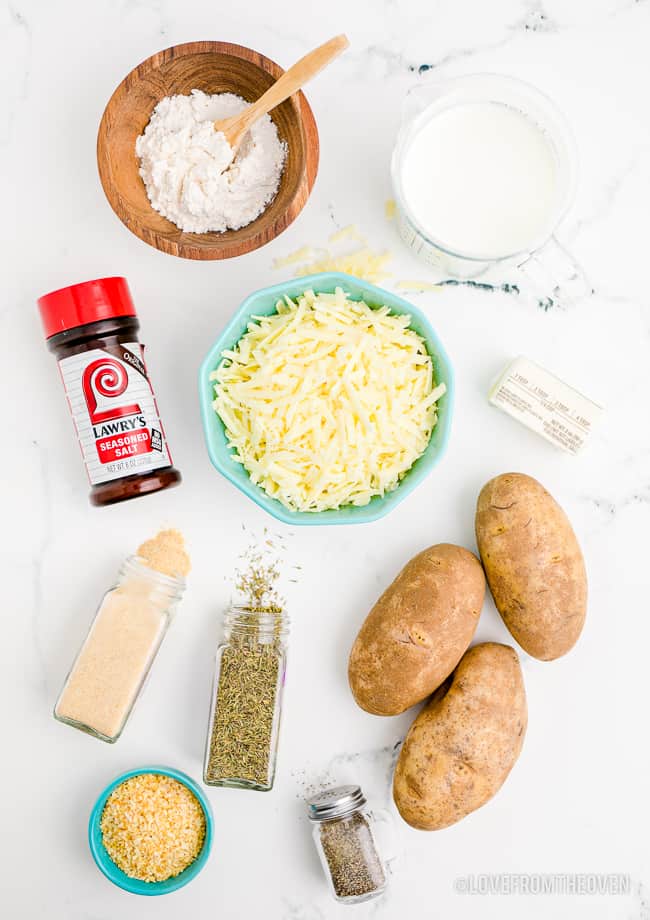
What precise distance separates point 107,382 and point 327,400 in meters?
0.34

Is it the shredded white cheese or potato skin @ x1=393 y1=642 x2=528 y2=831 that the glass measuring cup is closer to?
the shredded white cheese

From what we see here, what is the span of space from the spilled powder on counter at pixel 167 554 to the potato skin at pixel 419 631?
0.34 metres

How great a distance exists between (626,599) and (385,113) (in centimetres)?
96

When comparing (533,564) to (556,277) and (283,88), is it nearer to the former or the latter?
(556,277)

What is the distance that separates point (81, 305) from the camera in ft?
3.67

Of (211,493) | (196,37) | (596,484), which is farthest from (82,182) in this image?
(596,484)

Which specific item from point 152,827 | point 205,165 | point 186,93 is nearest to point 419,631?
point 152,827

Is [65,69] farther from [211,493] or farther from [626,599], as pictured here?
[626,599]

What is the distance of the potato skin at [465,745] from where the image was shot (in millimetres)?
1193

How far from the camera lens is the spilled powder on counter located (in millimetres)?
1298

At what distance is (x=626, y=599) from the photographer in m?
1.33

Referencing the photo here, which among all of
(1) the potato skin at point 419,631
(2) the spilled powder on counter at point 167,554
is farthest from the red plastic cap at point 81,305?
(1) the potato skin at point 419,631

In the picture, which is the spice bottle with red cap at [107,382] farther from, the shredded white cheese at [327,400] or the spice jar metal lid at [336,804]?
the spice jar metal lid at [336,804]

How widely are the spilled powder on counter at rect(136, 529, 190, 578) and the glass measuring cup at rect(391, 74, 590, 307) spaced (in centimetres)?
66
